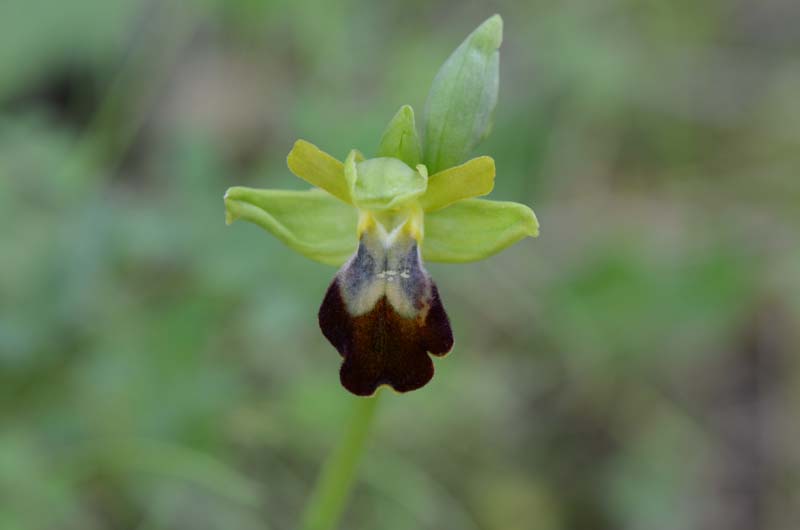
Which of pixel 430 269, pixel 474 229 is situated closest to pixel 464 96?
pixel 474 229

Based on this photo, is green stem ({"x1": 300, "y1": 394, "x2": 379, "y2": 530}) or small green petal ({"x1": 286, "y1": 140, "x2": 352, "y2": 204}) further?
green stem ({"x1": 300, "y1": 394, "x2": 379, "y2": 530})

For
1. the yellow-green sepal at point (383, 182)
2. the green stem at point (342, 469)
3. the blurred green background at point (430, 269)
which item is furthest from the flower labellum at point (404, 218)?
the blurred green background at point (430, 269)

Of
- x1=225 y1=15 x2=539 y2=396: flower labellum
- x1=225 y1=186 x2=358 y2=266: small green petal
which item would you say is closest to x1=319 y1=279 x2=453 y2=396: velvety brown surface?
x1=225 y1=15 x2=539 y2=396: flower labellum

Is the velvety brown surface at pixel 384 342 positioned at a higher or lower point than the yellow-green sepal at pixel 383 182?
lower

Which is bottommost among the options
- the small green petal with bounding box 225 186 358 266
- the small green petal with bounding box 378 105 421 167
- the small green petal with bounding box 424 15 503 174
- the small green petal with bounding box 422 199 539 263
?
the small green petal with bounding box 225 186 358 266

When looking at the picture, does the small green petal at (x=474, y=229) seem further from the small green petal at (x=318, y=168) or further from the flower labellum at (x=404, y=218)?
the small green petal at (x=318, y=168)

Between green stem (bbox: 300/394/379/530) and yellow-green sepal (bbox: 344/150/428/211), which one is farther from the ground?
yellow-green sepal (bbox: 344/150/428/211)

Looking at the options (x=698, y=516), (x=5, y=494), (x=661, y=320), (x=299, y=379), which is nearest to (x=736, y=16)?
(x=661, y=320)

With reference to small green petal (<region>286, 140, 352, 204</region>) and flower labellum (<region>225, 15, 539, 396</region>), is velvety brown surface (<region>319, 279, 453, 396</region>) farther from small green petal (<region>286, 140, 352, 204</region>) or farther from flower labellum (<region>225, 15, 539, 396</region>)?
small green petal (<region>286, 140, 352, 204</region>)
